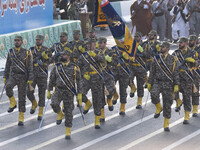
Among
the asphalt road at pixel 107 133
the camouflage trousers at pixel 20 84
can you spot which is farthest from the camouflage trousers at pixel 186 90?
the camouflage trousers at pixel 20 84

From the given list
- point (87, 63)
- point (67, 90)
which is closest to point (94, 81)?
point (87, 63)

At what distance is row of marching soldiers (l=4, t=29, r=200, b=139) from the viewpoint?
13008mm

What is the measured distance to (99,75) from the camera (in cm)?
1407

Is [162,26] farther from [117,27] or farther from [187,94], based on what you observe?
[187,94]

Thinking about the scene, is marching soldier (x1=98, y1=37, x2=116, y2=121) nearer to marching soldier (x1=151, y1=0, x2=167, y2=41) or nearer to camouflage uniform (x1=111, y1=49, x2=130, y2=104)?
camouflage uniform (x1=111, y1=49, x2=130, y2=104)

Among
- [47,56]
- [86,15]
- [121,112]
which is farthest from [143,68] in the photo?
[86,15]

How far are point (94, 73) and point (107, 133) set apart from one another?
154cm

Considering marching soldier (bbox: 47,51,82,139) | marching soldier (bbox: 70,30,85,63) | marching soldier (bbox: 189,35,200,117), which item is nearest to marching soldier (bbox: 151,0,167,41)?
marching soldier (bbox: 70,30,85,63)

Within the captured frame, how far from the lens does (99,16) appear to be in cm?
1577

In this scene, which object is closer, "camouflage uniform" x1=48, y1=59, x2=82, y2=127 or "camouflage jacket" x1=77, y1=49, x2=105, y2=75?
"camouflage uniform" x1=48, y1=59, x2=82, y2=127

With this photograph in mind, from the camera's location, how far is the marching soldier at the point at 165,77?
1336cm

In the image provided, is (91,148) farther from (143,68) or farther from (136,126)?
(143,68)

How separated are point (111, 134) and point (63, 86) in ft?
5.19

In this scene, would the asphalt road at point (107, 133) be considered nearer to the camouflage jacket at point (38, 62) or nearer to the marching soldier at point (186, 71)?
the marching soldier at point (186, 71)
